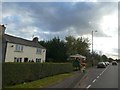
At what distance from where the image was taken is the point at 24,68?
19.2 meters

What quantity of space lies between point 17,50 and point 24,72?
1148 inches

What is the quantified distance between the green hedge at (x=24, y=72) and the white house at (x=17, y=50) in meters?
15.1

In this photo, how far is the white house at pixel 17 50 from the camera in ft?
143

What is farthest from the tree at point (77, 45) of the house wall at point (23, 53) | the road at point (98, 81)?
the road at point (98, 81)

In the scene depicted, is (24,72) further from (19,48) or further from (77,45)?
(77,45)

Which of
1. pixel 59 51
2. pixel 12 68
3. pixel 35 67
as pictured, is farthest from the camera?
pixel 59 51

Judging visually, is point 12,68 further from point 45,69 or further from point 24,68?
point 45,69

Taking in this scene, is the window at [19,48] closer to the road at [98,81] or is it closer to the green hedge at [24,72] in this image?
the green hedge at [24,72]

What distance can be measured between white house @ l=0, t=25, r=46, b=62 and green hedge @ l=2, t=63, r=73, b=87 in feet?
49.6

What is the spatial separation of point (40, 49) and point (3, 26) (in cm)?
1590

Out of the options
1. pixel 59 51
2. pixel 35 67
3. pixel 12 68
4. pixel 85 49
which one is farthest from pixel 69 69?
pixel 85 49

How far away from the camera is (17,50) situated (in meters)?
47.8

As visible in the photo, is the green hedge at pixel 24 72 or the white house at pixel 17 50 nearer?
the green hedge at pixel 24 72

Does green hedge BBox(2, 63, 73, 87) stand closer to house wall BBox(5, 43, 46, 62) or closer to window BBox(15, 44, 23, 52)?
house wall BBox(5, 43, 46, 62)
